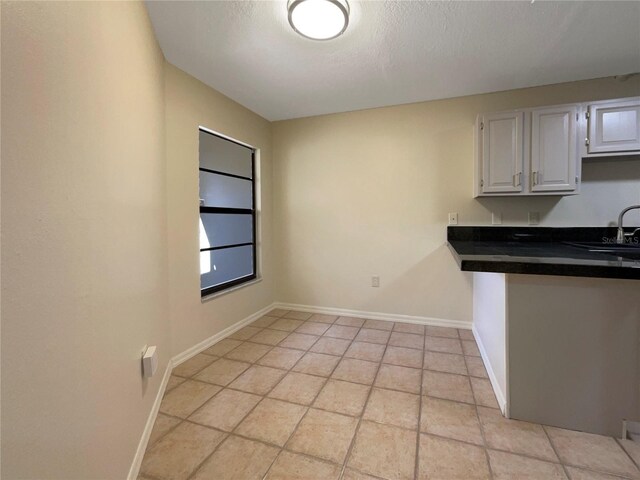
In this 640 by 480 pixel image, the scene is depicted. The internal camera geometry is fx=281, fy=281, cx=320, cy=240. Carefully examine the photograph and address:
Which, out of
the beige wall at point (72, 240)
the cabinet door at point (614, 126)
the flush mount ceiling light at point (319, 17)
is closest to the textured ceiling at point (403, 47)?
the flush mount ceiling light at point (319, 17)

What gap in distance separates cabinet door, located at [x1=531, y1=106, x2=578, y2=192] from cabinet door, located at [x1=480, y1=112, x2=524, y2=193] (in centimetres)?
11

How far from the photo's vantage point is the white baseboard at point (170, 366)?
127 cm

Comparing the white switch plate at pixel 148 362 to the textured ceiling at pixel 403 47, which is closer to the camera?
the white switch plate at pixel 148 362

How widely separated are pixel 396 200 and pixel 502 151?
3.45 feet

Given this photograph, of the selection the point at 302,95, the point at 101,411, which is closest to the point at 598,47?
the point at 302,95

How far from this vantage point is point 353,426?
5.06ft

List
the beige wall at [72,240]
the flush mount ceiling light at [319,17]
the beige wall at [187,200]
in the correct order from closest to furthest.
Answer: the beige wall at [72,240] < the flush mount ceiling light at [319,17] < the beige wall at [187,200]

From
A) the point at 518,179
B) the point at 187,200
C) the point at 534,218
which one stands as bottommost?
the point at 534,218

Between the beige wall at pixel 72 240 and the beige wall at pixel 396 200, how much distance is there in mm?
2137

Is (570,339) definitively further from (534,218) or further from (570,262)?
(534,218)

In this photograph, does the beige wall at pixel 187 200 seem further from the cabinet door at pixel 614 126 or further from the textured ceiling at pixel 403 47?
the cabinet door at pixel 614 126

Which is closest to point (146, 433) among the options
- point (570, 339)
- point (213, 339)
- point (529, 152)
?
point (213, 339)

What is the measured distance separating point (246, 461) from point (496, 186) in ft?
9.05

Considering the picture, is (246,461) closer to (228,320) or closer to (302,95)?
(228,320)
